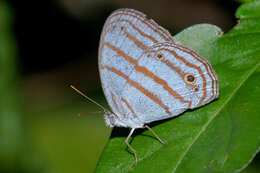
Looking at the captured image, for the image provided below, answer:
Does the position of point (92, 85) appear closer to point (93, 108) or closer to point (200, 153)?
point (93, 108)

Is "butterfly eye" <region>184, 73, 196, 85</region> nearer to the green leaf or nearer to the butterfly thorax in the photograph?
the green leaf

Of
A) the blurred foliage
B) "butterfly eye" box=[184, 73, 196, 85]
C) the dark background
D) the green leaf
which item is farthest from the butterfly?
the blurred foliage

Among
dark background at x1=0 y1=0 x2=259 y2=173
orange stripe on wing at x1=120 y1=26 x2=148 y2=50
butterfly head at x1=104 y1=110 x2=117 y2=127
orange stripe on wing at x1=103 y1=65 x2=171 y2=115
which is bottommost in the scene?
dark background at x1=0 y1=0 x2=259 y2=173

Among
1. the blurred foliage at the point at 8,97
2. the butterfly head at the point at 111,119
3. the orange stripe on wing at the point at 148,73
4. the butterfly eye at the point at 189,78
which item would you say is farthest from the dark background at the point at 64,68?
the butterfly eye at the point at 189,78

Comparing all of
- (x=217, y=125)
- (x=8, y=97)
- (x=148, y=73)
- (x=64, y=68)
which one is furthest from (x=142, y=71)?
(x=64, y=68)

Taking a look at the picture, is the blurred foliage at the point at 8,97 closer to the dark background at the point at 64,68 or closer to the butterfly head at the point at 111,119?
the dark background at the point at 64,68

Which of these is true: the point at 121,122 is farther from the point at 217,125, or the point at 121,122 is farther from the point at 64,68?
the point at 64,68

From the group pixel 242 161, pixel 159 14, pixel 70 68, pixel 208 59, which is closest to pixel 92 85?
pixel 70 68
